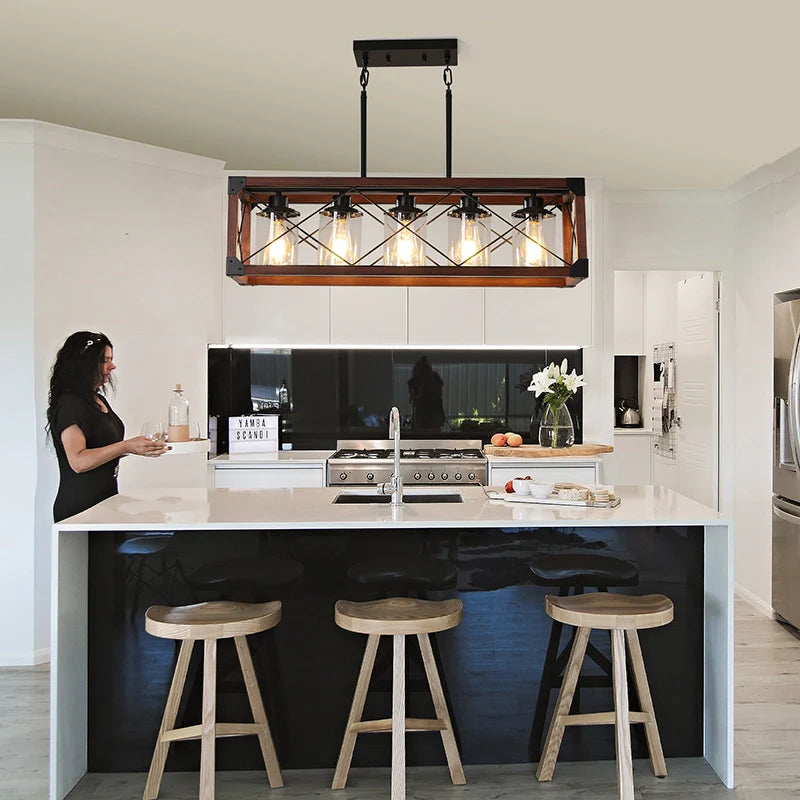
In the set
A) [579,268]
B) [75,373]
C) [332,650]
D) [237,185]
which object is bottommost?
[332,650]

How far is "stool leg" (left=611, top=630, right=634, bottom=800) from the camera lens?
2504 millimetres

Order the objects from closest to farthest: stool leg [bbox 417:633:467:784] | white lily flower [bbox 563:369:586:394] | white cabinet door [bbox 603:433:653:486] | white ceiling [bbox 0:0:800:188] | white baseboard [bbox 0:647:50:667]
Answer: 1. stool leg [bbox 417:633:467:784]
2. white ceiling [bbox 0:0:800:188]
3. white baseboard [bbox 0:647:50:667]
4. white lily flower [bbox 563:369:586:394]
5. white cabinet door [bbox 603:433:653:486]

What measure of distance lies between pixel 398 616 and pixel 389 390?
119 inches

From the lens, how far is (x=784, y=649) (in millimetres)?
4156

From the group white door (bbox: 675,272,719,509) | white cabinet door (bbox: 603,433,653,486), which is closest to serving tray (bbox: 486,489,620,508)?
white door (bbox: 675,272,719,509)

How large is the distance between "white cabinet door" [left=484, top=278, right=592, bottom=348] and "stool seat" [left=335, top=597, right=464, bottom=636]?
2.70 meters

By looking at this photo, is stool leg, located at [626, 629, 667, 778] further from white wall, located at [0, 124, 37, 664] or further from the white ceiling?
white wall, located at [0, 124, 37, 664]

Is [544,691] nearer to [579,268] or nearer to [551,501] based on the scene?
[551,501]

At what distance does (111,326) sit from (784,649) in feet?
13.1

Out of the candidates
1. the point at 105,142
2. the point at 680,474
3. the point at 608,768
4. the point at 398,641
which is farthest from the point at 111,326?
the point at 680,474

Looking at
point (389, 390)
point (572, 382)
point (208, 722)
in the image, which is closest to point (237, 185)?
point (208, 722)

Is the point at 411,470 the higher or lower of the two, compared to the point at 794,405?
lower

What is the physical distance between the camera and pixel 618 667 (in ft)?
8.27

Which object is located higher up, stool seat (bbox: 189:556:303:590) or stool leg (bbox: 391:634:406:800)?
stool seat (bbox: 189:556:303:590)
